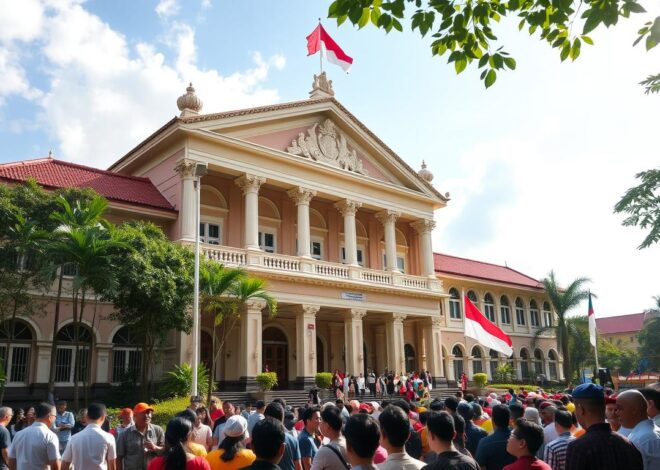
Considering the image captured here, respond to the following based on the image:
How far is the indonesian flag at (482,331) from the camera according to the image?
21203 mm

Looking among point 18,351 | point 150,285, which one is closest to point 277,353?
point 18,351

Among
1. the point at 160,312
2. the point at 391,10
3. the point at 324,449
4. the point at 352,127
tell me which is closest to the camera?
the point at 324,449

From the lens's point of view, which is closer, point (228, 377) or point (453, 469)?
point (453, 469)

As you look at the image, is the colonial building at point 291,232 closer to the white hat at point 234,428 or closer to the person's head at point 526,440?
the white hat at point 234,428

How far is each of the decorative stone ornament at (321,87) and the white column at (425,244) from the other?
8.71 m

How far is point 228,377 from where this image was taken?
25.7 metres

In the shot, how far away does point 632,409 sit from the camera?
15.9 feet

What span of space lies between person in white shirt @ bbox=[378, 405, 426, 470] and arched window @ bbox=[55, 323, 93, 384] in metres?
19.4

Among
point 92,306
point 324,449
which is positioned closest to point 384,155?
point 92,306

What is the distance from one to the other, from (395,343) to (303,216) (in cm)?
789

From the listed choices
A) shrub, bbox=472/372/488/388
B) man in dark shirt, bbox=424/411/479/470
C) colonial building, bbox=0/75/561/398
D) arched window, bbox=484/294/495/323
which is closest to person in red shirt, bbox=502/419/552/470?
man in dark shirt, bbox=424/411/479/470

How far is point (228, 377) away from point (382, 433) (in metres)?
22.5

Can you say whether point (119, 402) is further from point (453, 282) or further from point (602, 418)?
point (453, 282)

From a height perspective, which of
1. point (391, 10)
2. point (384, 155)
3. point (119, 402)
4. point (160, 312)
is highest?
point (384, 155)
